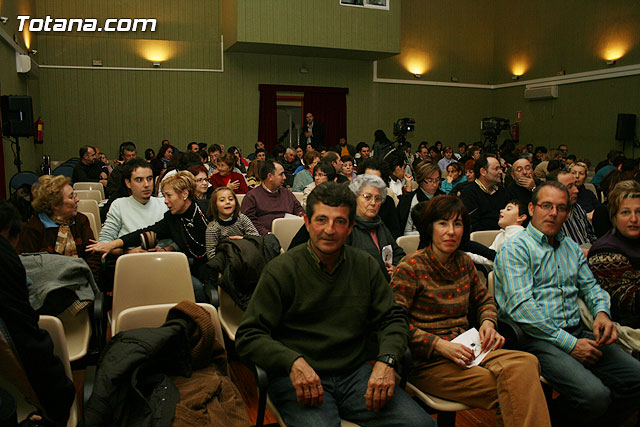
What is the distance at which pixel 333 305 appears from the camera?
6.18 feet

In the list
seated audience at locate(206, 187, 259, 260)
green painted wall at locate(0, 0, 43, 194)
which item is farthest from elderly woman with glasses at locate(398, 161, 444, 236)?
green painted wall at locate(0, 0, 43, 194)

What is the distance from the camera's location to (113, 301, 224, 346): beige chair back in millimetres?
2100

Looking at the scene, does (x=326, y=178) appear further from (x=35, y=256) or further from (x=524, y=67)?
(x=524, y=67)

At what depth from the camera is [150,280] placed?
109 inches

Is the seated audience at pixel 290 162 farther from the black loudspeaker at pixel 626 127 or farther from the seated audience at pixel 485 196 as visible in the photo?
the black loudspeaker at pixel 626 127

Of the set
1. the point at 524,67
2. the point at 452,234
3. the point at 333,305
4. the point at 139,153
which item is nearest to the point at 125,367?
the point at 333,305

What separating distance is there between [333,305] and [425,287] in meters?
0.45

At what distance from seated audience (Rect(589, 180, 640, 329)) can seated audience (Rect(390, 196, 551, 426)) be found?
2.33 feet

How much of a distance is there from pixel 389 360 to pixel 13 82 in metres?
8.84

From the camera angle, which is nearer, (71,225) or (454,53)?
(71,225)

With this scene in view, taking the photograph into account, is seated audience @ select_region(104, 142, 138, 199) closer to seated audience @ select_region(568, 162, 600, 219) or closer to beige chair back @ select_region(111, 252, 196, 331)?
beige chair back @ select_region(111, 252, 196, 331)

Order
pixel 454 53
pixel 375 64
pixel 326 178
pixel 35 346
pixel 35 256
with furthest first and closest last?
pixel 454 53
pixel 375 64
pixel 326 178
pixel 35 256
pixel 35 346

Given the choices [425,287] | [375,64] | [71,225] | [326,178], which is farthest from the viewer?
[375,64]

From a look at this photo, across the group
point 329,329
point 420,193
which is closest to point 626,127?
point 420,193
